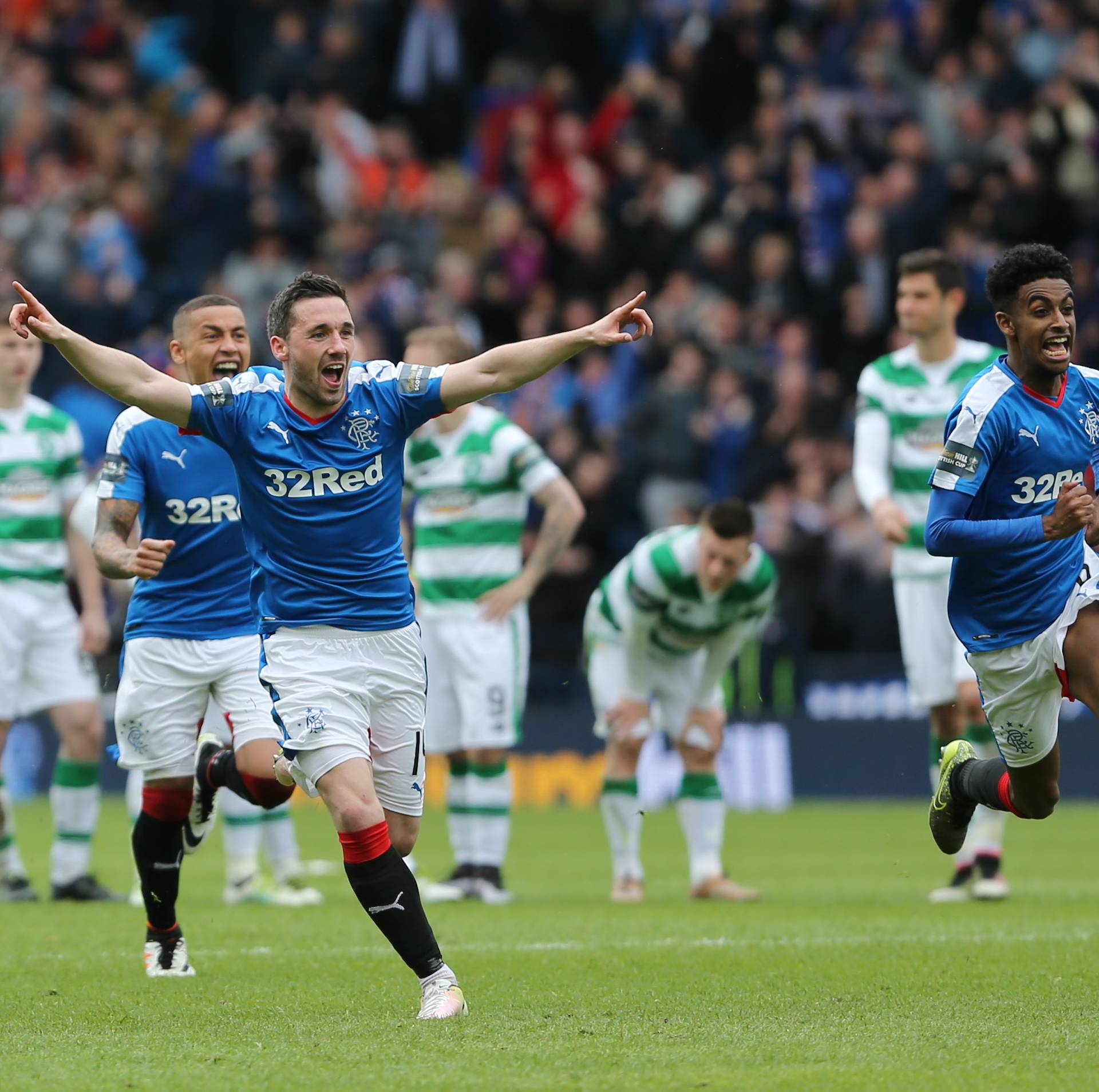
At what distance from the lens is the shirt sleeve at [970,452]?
23.5 feet

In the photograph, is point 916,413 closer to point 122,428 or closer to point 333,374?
point 122,428

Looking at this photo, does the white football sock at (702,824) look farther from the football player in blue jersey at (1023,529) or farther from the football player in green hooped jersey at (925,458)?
the football player in blue jersey at (1023,529)

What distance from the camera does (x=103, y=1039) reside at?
6.18 m

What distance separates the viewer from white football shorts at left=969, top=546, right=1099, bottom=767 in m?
7.48

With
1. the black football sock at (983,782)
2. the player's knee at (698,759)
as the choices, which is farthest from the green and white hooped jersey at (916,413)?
the black football sock at (983,782)

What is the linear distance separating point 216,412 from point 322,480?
42cm

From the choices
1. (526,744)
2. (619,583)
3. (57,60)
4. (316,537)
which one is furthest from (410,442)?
(57,60)

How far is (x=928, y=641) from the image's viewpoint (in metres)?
10.8

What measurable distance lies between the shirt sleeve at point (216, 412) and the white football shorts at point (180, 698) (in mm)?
1480

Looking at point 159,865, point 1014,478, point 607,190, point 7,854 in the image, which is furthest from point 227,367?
point 607,190

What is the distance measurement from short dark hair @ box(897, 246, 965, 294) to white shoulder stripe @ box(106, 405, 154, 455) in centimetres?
451

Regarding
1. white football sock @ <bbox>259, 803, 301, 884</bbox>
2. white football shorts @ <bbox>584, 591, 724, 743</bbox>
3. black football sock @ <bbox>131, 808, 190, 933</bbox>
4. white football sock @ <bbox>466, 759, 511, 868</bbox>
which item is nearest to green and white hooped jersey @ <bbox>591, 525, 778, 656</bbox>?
white football shorts @ <bbox>584, 591, 724, 743</bbox>

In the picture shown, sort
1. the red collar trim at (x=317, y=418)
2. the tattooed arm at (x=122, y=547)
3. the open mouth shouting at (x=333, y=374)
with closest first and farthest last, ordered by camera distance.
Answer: the open mouth shouting at (x=333, y=374), the red collar trim at (x=317, y=418), the tattooed arm at (x=122, y=547)

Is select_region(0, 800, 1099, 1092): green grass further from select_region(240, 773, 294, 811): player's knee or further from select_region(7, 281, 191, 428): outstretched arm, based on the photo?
select_region(7, 281, 191, 428): outstretched arm
